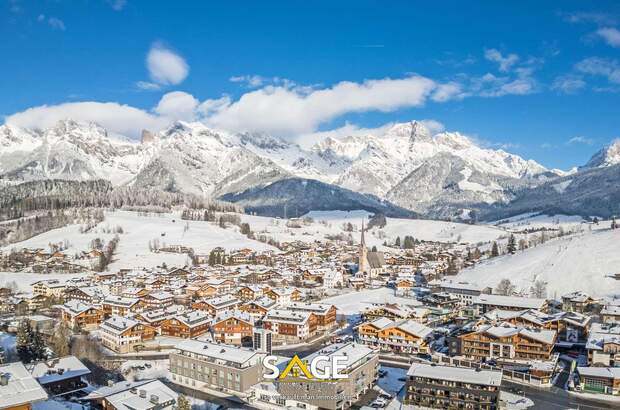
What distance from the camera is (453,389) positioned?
28.2 m

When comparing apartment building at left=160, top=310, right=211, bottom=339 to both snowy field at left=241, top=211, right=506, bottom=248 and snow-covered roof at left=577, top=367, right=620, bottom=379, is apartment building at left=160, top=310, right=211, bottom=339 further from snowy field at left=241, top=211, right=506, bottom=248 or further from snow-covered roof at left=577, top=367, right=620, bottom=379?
snowy field at left=241, top=211, right=506, bottom=248

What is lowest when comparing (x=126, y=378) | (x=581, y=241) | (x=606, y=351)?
(x=126, y=378)

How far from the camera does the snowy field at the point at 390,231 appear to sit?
132 m

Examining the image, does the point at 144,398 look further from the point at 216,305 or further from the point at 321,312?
the point at 216,305

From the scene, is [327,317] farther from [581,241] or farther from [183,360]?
[581,241]

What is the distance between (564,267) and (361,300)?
25.2 m

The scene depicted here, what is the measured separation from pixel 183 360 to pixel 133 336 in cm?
1026

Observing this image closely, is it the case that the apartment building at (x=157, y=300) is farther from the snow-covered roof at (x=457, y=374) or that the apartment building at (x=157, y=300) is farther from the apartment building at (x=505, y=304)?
the snow-covered roof at (x=457, y=374)

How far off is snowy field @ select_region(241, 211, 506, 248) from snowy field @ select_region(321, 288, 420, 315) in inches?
2164

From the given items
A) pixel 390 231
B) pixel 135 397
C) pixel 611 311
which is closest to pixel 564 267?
pixel 611 311

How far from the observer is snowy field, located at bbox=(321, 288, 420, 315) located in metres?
56.7

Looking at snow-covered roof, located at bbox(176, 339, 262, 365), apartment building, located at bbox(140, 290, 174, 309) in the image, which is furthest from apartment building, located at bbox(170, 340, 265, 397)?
apartment building, located at bbox(140, 290, 174, 309)

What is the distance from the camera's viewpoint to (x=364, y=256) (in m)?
82.5

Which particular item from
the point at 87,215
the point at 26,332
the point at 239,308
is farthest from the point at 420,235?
the point at 26,332
